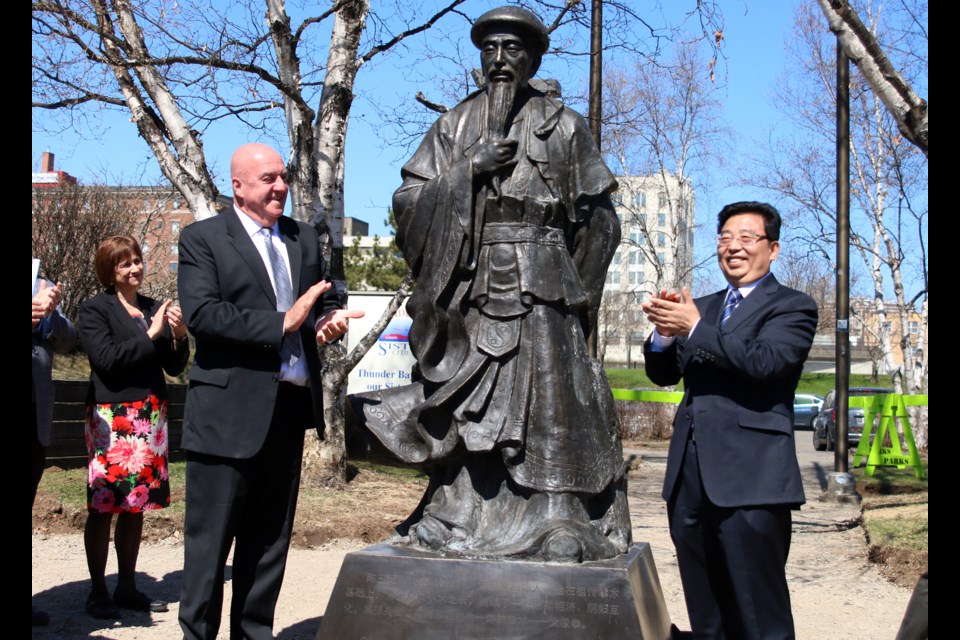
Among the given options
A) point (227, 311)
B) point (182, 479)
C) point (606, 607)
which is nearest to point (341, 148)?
point (182, 479)

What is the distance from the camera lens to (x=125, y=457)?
5.46 meters

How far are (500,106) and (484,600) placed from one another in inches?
83.1

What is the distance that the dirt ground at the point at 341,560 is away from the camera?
5730 millimetres

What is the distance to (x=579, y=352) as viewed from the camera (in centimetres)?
430

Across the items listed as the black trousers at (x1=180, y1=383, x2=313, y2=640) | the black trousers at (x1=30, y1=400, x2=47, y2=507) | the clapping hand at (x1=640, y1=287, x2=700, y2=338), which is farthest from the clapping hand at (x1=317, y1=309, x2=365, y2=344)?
the black trousers at (x1=30, y1=400, x2=47, y2=507)

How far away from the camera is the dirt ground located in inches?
226

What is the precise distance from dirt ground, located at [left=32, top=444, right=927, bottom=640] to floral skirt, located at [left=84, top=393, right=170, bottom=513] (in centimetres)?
70

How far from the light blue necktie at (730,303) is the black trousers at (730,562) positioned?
53 centimetres

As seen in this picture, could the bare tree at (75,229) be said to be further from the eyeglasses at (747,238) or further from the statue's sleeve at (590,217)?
the eyeglasses at (747,238)

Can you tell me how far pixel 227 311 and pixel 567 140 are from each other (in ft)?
5.50

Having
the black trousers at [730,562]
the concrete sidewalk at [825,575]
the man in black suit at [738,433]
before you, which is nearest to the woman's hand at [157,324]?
the man in black suit at [738,433]
